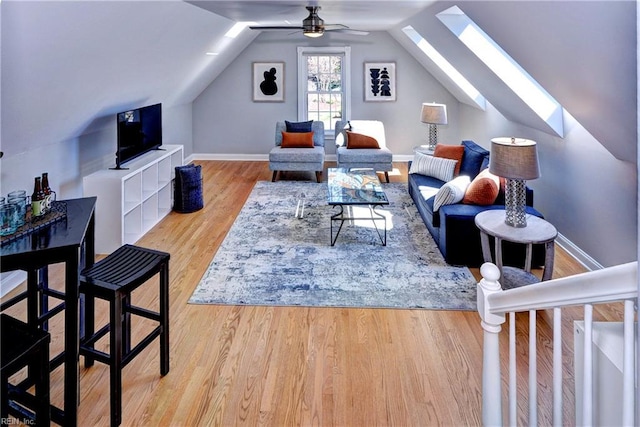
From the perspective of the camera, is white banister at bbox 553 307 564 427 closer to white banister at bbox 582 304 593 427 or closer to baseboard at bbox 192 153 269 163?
white banister at bbox 582 304 593 427

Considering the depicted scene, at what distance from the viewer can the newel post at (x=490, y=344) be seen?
1.53m

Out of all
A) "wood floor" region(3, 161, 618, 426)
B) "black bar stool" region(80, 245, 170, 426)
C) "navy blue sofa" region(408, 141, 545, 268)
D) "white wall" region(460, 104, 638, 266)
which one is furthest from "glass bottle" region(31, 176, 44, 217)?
Result: "white wall" region(460, 104, 638, 266)

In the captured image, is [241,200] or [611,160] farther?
[241,200]

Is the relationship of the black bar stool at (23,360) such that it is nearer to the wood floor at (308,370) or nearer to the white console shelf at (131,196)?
the wood floor at (308,370)

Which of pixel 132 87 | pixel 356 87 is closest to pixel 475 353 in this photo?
pixel 132 87

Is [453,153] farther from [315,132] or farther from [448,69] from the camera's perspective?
[315,132]

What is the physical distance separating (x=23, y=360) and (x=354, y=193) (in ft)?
11.4

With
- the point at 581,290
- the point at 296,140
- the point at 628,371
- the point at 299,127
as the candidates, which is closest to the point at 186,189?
the point at 296,140

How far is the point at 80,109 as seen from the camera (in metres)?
3.81

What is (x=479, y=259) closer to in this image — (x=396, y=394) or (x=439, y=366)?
(x=439, y=366)

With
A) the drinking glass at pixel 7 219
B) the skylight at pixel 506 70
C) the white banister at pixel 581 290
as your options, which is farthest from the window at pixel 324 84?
the white banister at pixel 581 290

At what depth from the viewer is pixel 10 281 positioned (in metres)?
3.41

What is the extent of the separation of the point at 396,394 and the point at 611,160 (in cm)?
251

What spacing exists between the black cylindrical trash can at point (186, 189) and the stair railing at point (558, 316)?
4.48 m
